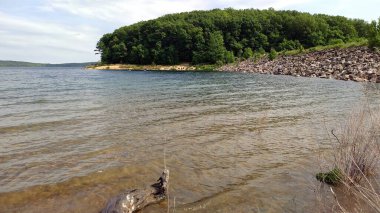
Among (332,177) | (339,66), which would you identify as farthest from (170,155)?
(339,66)

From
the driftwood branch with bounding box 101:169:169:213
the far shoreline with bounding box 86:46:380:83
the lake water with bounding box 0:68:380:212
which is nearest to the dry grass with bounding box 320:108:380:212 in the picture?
the lake water with bounding box 0:68:380:212

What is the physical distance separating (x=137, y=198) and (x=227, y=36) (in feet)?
406

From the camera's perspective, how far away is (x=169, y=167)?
9148mm

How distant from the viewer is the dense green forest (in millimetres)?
116444

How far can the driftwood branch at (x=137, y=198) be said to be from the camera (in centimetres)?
642

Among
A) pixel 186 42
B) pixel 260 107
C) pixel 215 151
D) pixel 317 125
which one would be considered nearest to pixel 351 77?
pixel 260 107

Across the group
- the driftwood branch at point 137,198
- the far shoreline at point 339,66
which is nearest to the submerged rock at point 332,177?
the driftwood branch at point 137,198

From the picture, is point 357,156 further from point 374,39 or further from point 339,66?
point 374,39

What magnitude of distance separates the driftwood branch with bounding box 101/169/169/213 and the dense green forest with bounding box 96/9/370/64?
10218 centimetres

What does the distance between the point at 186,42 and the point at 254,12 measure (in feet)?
135

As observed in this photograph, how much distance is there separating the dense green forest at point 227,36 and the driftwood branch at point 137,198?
102179 mm

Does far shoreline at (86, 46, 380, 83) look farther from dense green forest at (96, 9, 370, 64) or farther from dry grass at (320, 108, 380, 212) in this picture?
dense green forest at (96, 9, 370, 64)

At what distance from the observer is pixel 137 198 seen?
679cm

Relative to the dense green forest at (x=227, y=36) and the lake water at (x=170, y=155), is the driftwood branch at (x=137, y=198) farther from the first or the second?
the dense green forest at (x=227, y=36)
